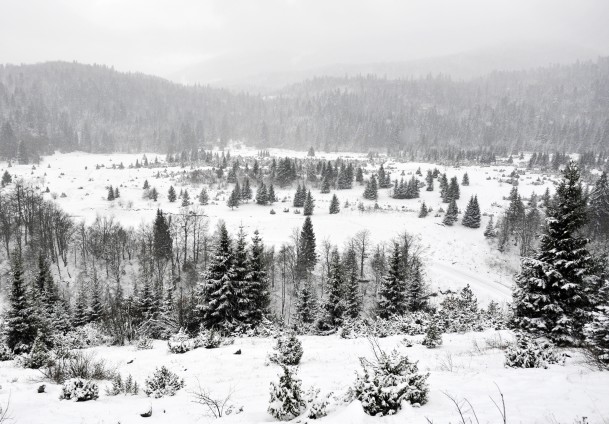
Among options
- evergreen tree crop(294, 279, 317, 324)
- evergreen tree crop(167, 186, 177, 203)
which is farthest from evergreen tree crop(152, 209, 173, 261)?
evergreen tree crop(294, 279, 317, 324)

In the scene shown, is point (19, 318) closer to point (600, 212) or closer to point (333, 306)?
point (333, 306)

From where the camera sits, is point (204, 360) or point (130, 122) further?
point (130, 122)

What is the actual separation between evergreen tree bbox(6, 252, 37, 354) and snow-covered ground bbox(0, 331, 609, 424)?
770cm

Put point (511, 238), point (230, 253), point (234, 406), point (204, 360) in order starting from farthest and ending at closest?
point (511, 238), point (230, 253), point (204, 360), point (234, 406)

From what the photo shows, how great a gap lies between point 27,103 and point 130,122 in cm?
4495

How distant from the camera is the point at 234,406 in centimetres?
834

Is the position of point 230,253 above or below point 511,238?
above

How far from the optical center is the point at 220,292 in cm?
2595

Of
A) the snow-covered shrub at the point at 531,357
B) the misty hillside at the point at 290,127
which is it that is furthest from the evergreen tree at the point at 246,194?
the misty hillside at the point at 290,127

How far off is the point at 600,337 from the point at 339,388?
7.34 m

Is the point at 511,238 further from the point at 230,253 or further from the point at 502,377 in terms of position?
the point at 502,377

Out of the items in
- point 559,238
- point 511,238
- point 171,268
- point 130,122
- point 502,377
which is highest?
point 130,122

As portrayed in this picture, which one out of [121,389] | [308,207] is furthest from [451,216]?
[121,389]

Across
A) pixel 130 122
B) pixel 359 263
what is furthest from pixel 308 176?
pixel 130 122
